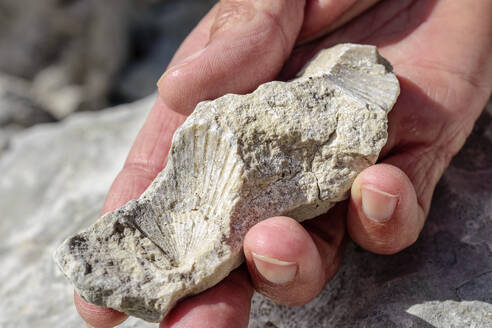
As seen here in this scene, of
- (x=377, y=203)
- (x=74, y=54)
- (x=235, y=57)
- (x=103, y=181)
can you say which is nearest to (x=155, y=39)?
(x=74, y=54)

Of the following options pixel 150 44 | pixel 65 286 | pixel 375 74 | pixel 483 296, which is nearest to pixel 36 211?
pixel 65 286

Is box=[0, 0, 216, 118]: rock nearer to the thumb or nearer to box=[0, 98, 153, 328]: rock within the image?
box=[0, 98, 153, 328]: rock

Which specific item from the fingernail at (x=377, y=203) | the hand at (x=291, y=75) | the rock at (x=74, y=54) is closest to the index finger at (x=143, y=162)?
the hand at (x=291, y=75)

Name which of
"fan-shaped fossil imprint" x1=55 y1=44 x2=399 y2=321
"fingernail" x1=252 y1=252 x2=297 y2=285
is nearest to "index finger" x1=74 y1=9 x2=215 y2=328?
"fan-shaped fossil imprint" x1=55 y1=44 x2=399 y2=321

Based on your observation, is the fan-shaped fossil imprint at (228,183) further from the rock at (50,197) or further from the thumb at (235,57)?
the rock at (50,197)

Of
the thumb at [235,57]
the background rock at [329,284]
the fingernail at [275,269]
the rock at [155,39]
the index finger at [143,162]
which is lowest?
the rock at [155,39]

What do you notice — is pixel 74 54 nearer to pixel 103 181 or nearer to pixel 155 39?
pixel 155 39

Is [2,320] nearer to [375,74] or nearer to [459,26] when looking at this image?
[375,74]
